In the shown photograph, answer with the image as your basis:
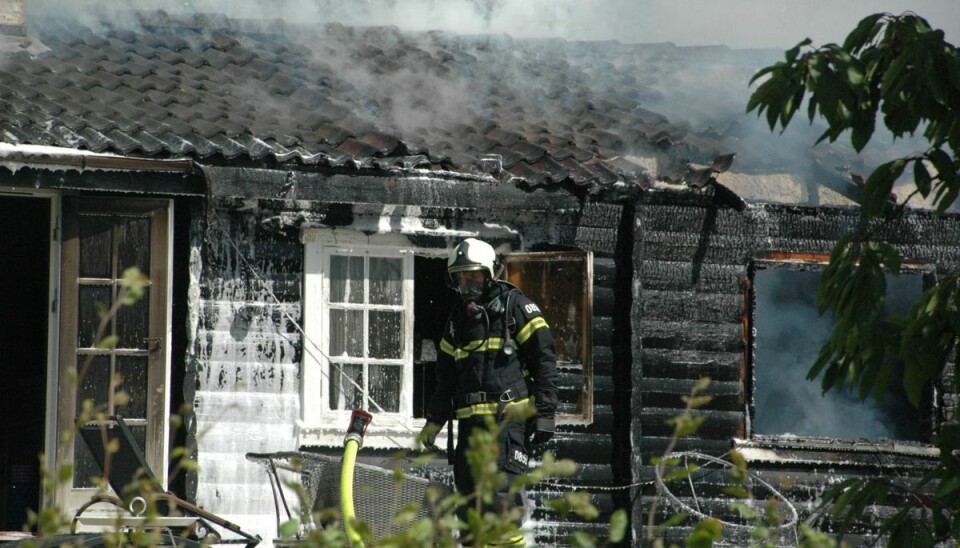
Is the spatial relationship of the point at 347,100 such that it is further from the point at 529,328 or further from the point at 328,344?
the point at 529,328

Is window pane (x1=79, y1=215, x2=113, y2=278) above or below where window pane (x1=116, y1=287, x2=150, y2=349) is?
above

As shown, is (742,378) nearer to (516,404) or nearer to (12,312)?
(516,404)

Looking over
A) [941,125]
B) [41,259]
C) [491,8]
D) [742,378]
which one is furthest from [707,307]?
[41,259]

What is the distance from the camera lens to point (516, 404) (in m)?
8.52

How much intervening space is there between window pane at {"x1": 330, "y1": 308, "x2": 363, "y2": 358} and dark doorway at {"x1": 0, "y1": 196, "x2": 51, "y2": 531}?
3.34 meters

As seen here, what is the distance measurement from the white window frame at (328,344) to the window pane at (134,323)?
1.23 m

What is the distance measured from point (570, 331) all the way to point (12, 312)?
6546 mm

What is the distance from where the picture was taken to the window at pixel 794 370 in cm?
1297

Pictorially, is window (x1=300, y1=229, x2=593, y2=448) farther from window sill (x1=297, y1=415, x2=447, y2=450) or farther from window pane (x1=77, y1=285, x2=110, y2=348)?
window pane (x1=77, y1=285, x2=110, y2=348)

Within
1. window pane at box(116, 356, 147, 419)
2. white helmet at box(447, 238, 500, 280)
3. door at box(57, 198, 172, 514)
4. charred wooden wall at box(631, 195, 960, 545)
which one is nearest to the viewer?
white helmet at box(447, 238, 500, 280)

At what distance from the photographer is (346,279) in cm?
1063

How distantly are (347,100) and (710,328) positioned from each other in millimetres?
3759

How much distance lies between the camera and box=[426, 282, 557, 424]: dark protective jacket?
859 cm

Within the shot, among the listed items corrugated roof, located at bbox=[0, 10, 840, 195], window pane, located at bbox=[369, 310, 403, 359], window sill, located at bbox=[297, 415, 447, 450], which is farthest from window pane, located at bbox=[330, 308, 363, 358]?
corrugated roof, located at bbox=[0, 10, 840, 195]
